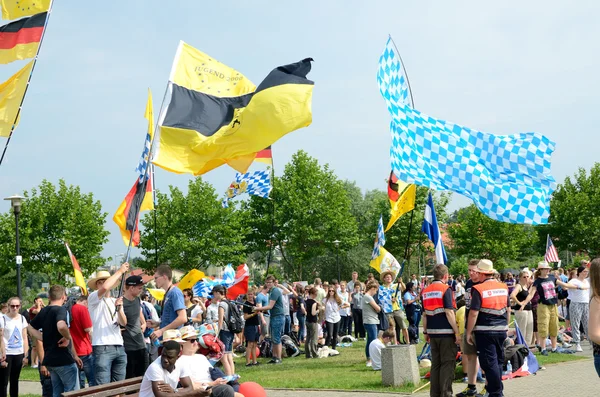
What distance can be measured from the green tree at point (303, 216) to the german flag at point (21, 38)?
4785 cm

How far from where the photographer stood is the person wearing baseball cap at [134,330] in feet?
30.7

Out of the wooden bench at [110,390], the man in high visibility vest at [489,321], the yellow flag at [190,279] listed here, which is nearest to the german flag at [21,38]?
the yellow flag at [190,279]

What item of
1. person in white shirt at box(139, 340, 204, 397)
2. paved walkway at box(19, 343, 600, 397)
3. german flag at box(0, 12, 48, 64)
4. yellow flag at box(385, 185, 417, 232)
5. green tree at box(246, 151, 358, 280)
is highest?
green tree at box(246, 151, 358, 280)

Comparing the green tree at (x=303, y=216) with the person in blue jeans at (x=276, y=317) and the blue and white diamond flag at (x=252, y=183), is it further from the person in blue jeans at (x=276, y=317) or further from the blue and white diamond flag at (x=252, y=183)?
the person in blue jeans at (x=276, y=317)

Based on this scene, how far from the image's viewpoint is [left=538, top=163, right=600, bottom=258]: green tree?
59.9 m

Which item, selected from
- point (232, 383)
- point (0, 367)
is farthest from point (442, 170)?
point (0, 367)

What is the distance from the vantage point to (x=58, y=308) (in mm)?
9172

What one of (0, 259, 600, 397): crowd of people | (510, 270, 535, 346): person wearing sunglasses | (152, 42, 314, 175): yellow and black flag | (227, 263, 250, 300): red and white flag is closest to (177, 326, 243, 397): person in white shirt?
(0, 259, 600, 397): crowd of people

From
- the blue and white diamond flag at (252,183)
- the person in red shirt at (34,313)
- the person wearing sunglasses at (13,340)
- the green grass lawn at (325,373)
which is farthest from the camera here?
the blue and white diamond flag at (252,183)

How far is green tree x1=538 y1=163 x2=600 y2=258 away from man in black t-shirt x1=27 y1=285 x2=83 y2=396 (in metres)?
57.3

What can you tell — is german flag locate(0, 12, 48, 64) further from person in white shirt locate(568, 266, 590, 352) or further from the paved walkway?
person in white shirt locate(568, 266, 590, 352)

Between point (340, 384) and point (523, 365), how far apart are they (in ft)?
10.8

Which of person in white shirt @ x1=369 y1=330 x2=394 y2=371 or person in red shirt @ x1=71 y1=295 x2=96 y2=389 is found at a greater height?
person in red shirt @ x1=71 y1=295 x2=96 y2=389

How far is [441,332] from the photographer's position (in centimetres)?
984
